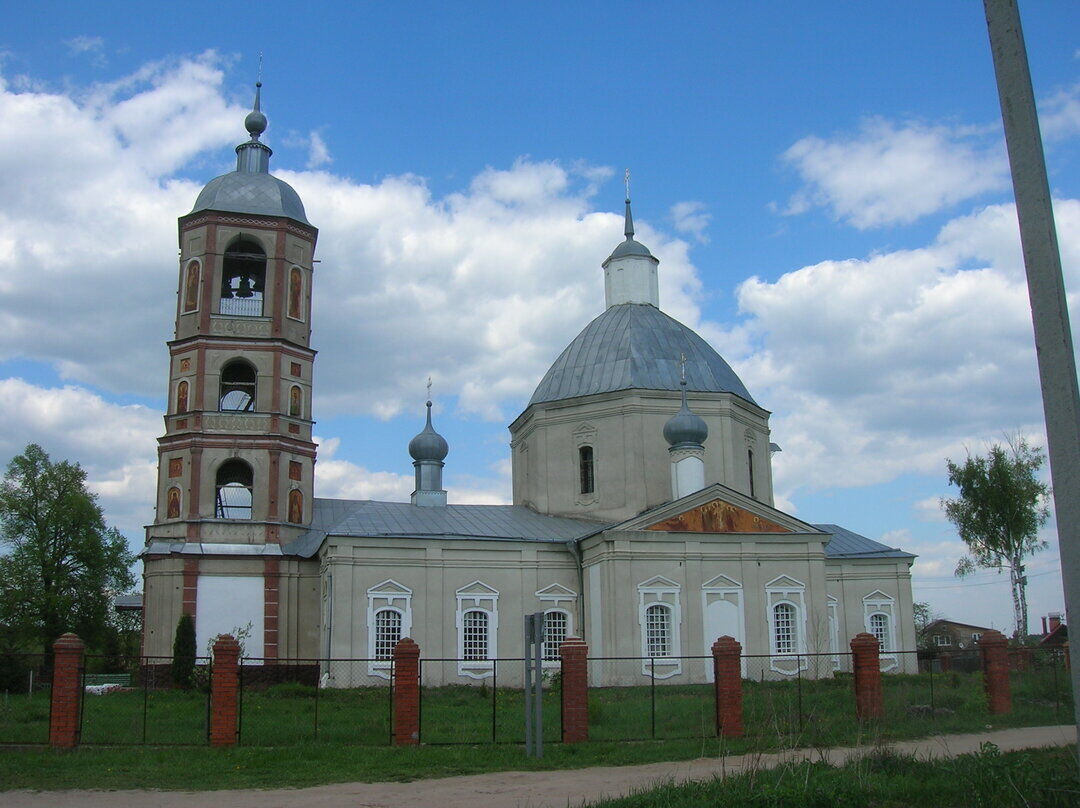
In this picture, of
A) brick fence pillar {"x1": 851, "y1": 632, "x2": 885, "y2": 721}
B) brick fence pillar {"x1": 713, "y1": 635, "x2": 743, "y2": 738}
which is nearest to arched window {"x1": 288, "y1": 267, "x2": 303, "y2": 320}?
brick fence pillar {"x1": 713, "y1": 635, "x2": 743, "y2": 738}

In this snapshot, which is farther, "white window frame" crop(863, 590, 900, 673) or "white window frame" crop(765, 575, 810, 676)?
"white window frame" crop(863, 590, 900, 673)

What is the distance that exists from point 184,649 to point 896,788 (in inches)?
842

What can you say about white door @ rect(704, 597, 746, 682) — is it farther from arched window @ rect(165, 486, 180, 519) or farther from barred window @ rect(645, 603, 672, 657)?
arched window @ rect(165, 486, 180, 519)

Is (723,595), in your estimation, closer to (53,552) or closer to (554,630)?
(554,630)

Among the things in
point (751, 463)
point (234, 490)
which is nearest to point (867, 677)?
point (751, 463)

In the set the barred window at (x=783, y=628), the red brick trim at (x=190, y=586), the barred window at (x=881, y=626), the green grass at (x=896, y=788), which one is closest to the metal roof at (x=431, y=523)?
the red brick trim at (x=190, y=586)

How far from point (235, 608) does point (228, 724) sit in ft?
42.4

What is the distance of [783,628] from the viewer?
93.8 feet

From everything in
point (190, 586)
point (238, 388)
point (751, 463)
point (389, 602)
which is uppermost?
point (238, 388)

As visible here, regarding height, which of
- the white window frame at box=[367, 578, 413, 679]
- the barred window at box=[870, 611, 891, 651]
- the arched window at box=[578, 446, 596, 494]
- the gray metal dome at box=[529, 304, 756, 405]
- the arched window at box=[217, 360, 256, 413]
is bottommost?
the barred window at box=[870, 611, 891, 651]

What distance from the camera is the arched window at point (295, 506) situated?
29969 mm

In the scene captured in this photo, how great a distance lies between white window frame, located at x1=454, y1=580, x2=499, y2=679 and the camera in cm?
2805

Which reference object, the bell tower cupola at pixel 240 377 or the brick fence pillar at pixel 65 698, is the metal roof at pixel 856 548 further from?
the brick fence pillar at pixel 65 698

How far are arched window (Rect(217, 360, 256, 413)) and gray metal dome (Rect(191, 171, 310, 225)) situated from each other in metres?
4.55
